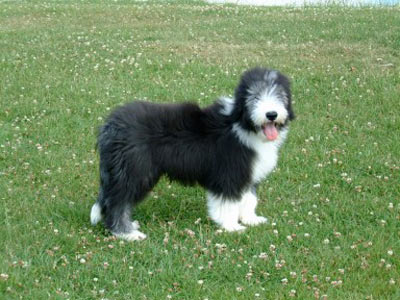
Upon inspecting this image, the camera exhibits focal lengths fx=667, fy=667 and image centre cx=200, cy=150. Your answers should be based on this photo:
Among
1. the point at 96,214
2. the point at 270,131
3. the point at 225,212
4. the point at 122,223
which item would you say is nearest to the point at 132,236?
the point at 122,223

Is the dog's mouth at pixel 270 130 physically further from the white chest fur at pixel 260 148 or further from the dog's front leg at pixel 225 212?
the dog's front leg at pixel 225 212

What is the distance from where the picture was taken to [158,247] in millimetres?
5453

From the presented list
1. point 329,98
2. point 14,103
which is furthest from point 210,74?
point 14,103

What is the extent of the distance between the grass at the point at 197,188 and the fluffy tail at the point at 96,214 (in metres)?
0.08

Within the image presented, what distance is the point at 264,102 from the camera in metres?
5.31

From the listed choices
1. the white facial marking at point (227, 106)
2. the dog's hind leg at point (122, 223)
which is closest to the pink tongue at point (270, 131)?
the white facial marking at point (227, 106)

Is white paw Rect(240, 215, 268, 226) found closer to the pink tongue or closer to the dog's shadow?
the dog's shadow

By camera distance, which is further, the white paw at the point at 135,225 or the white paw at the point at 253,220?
the white paw at the point at 253,220

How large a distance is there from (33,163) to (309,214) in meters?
3.16

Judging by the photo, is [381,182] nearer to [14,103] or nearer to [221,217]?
[221,217]

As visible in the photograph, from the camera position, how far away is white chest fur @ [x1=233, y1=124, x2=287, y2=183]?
223 inches

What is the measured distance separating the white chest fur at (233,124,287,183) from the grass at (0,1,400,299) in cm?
49

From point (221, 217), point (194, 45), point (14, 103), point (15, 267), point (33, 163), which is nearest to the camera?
point (15, 267)

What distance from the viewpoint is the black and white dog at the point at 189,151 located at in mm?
5590
